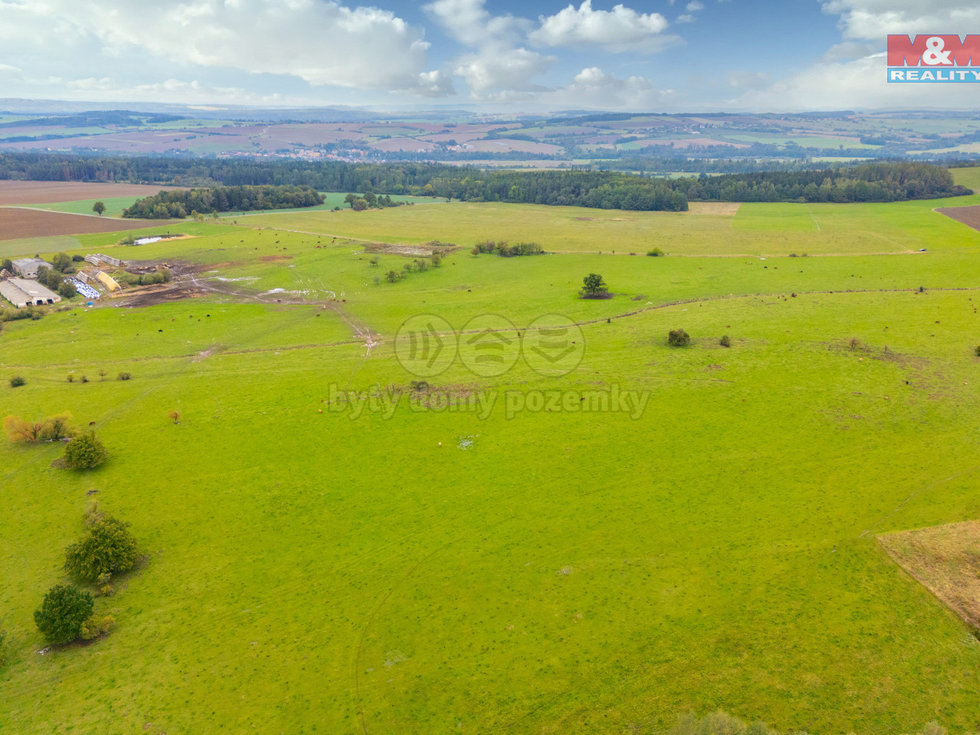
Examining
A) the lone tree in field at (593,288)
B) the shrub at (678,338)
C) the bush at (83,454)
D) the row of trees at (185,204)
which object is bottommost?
the bush at (83,454)

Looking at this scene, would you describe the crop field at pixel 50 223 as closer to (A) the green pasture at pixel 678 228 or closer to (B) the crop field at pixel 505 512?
(A) the green pasture at pixel 678 228

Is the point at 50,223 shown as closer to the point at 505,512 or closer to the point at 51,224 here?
the point at 51,224

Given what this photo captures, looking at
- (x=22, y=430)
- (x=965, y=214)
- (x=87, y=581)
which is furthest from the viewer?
(x=965, y=214)

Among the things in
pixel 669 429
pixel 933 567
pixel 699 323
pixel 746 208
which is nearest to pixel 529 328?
pixel 699 323

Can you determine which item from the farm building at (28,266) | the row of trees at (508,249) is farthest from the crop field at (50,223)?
the row of trees at (508,249)

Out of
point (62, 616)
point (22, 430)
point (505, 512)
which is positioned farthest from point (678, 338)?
point (22, 430)

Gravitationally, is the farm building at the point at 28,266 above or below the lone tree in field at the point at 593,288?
above
